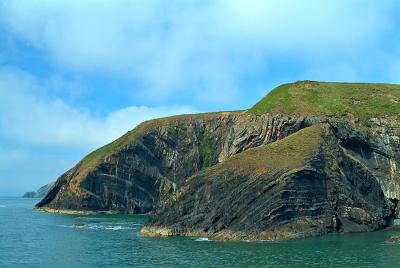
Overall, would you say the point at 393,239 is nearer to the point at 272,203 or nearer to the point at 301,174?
the point at 301,174

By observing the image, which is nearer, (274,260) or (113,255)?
(274,260)

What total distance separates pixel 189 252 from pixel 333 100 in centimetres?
8022

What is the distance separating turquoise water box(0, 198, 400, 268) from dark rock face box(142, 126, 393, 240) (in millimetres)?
4641

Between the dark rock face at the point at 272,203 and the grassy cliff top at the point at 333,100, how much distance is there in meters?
30.8

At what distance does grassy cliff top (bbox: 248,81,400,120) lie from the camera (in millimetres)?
136875

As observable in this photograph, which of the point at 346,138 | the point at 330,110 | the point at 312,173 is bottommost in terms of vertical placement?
the point at 312,173

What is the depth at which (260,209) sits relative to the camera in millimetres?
93500

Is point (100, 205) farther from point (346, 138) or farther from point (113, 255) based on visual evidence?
point (113, 255)

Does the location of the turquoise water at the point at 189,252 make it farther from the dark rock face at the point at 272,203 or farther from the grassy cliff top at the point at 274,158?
the grassy cliff top at the point at 274,158

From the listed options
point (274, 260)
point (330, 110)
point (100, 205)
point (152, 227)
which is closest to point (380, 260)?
point (274, 260)

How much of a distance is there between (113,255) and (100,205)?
363ft

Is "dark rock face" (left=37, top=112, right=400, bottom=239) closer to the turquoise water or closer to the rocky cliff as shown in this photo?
the rocky cliff

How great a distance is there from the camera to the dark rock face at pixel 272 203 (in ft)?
305

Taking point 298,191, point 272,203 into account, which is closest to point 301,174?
point 298,191
